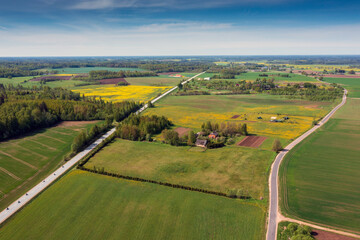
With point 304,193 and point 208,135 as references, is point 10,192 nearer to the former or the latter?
point 208,135

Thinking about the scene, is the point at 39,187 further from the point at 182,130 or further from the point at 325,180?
the point at 325,180

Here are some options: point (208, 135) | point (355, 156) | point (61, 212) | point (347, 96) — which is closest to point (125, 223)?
point (61, 212)

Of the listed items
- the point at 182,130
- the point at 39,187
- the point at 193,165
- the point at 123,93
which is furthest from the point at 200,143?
the point at 123,93

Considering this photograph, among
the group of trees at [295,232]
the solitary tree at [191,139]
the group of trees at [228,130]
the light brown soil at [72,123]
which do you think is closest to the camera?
the group of trees at [295,232]

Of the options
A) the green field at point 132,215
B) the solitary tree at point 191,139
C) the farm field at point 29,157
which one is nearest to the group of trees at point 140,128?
the solitary tree at point 191,139

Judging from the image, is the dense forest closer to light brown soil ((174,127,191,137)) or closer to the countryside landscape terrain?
the countryside landscape terrain

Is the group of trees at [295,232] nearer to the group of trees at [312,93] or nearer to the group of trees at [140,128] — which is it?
the group of trees at [140,128]

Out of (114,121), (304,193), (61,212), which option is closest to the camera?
(61,212)
